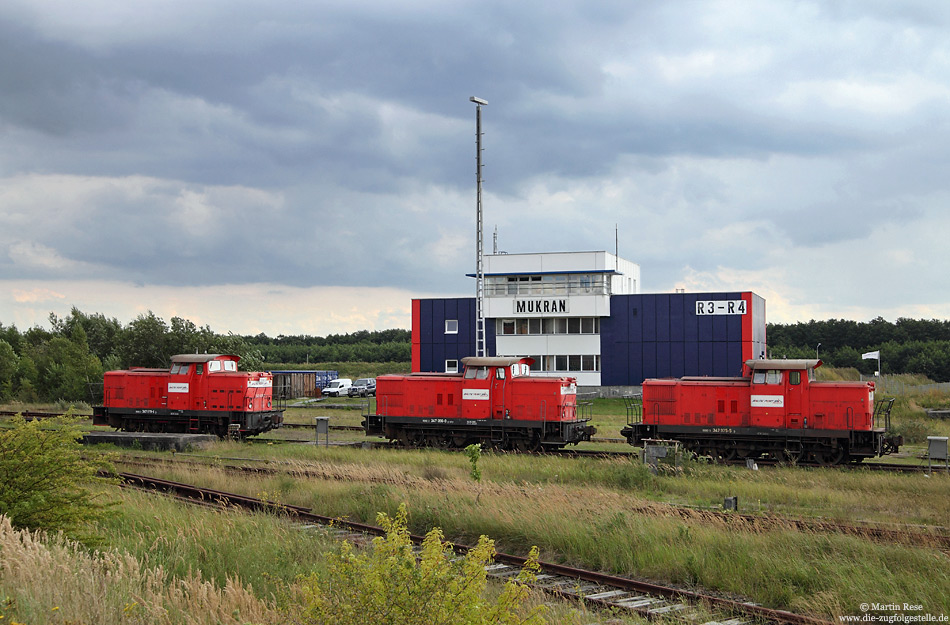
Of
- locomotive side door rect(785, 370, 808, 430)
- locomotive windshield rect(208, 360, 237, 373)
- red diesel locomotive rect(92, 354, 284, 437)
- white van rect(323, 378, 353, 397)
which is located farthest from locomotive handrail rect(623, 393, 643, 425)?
white van rect(323, 378, 353, 397)

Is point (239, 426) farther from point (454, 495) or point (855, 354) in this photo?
point (855, 354)

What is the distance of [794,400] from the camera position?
24.1 metres

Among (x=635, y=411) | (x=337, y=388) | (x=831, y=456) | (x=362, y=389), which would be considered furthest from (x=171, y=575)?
(x=337, y=388)

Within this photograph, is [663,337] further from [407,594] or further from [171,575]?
[407,594]

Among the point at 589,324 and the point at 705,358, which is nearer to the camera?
the point at 705,358

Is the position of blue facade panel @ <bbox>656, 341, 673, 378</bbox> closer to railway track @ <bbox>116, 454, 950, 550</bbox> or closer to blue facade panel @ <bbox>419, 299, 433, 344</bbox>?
blue facade panel @ <bbox>419, 299, 433, 344</bbox>

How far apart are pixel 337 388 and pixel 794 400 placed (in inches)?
1815

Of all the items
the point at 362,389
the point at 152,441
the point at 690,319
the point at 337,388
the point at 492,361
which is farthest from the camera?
the point at 337,388

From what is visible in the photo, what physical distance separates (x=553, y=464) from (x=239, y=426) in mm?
14270

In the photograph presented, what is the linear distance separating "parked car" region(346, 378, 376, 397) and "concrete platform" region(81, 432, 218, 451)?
114 feet

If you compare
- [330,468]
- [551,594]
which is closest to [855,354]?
[330,468]

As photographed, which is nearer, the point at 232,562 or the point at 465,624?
the point at 465,624

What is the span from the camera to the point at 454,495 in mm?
15711

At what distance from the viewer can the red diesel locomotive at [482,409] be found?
86.3 ft
